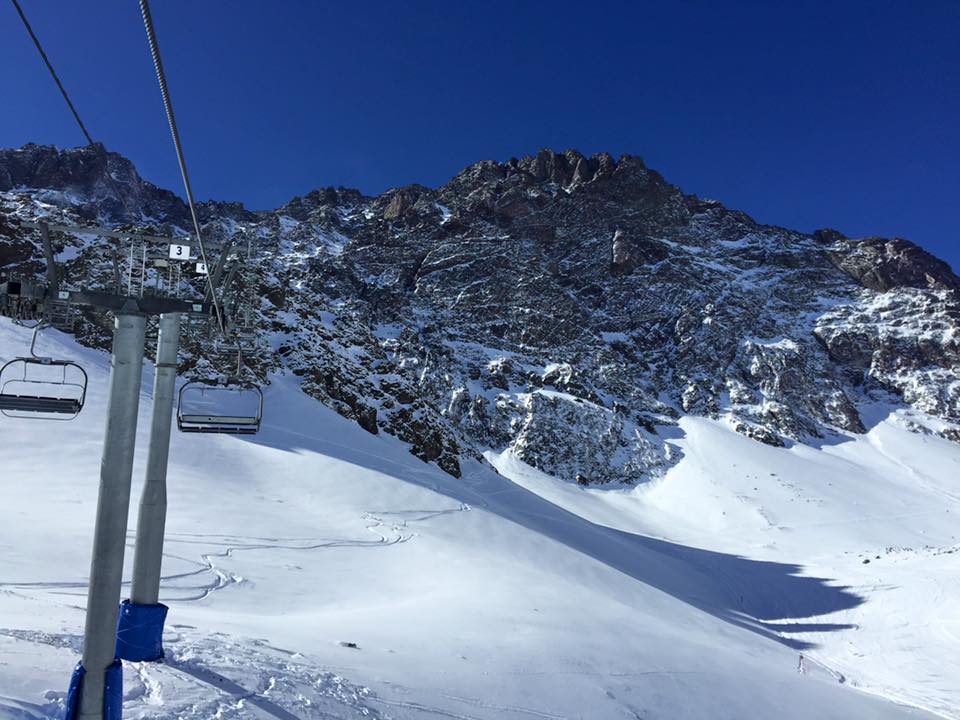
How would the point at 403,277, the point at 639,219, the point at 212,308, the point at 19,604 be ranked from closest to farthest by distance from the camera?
the point at 212,308
the point at 19,604
the point at 403,277
the point at 639,219

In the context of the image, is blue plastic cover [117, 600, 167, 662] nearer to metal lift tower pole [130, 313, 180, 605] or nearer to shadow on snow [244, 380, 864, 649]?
metal lift tower pole [130, 313, 180, 605]

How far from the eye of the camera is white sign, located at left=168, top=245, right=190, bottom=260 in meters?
6.68

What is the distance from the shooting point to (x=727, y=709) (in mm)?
11922

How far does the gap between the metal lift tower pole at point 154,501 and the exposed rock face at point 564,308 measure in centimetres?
3068

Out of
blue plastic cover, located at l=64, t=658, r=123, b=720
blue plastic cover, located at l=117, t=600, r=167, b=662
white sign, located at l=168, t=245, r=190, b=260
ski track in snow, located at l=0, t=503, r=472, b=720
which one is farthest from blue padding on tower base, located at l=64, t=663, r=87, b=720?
white sign, located at l=168, t=245, r=190, b=260

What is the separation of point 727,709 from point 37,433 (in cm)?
2359

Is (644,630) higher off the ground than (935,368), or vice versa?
(935,368)

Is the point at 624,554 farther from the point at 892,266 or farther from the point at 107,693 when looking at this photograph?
the point at 892,266

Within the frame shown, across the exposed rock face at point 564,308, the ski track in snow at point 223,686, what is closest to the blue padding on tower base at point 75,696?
the ski track in snow at point 223,686

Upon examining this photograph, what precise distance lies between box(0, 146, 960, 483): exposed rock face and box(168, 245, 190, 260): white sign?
104ft

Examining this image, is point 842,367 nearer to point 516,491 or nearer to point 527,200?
point 527,200

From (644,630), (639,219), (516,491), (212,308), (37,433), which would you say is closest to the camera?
(212,308)

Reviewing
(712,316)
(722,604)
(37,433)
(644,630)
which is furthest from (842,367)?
(37,433)

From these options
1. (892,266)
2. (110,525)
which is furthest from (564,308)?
(110,525)
